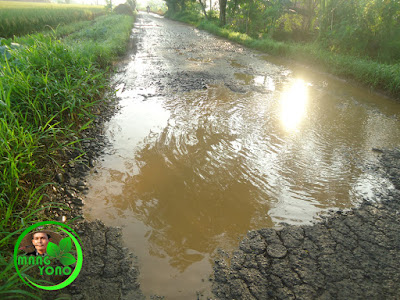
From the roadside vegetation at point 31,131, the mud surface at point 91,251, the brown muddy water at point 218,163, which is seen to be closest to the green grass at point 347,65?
the brown muddy water at point 218,163

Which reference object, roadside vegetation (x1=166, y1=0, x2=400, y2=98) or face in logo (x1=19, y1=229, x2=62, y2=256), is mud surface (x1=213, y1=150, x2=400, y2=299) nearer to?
face in logo (x1=19, y1=229, x2=62, y2=256)

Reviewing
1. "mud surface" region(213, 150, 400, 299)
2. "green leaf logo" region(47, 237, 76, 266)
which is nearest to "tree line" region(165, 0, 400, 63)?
"mud surface" region(213, 150, 400, 299)

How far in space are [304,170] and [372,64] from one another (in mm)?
5500

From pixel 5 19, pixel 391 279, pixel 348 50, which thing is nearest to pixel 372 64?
pixel 348 50

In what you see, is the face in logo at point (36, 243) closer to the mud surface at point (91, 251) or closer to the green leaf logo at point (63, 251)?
the green leaf logo at point (63, 251)

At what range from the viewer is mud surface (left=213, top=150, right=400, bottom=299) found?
1731mm

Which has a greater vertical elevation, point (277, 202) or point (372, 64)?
point (372, 64)

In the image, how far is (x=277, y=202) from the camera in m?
2.61

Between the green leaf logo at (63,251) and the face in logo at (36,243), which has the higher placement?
the face in logo at (36,243)

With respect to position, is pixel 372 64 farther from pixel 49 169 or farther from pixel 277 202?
pixel 49 169
